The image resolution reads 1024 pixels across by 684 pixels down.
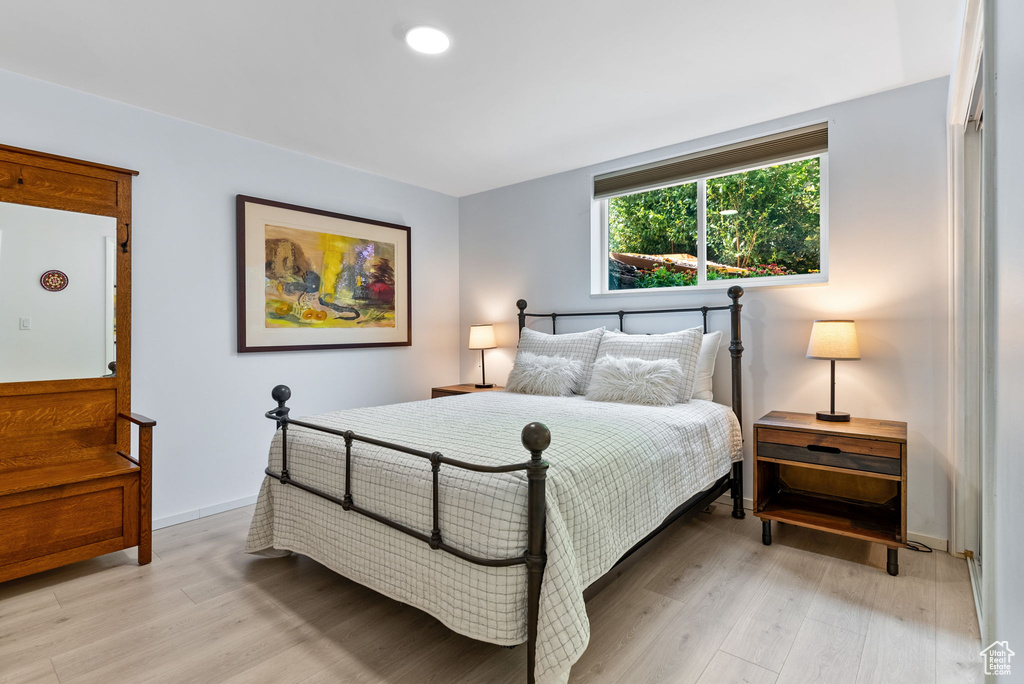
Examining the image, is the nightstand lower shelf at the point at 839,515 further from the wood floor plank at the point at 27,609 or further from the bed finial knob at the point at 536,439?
the wood floor plank at the point at 27,609

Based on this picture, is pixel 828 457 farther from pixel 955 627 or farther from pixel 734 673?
pixel 734 673

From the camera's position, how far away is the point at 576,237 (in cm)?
406

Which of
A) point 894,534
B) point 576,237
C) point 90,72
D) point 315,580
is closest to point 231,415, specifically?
point 315,580

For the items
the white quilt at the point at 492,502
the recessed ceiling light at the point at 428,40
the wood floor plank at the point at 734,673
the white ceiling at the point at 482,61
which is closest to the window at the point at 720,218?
the white ceiling at the point at 482,61

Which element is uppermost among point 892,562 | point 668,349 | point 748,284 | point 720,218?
point 720,218

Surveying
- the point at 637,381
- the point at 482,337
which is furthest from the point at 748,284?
the point at 482,337

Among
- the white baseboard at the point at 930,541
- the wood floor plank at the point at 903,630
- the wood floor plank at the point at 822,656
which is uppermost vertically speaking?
the white baseboard at the point at 930,541

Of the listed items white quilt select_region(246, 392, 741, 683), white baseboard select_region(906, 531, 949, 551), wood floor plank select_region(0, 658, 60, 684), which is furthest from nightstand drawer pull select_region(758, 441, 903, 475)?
wood floor plank select_region(0, 658, 60, 684)

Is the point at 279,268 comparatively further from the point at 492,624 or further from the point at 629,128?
the point at 492,624

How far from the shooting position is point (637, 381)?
2965 millimetres

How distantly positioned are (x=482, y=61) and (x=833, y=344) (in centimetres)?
226

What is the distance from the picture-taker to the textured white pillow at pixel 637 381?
2.89m

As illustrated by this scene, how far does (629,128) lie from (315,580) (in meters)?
3.09

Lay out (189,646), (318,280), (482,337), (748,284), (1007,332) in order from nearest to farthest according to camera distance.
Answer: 1. (1007,332)
2. (189,646)
3. (748,284)
4. (318,280)
5. (482,337)
